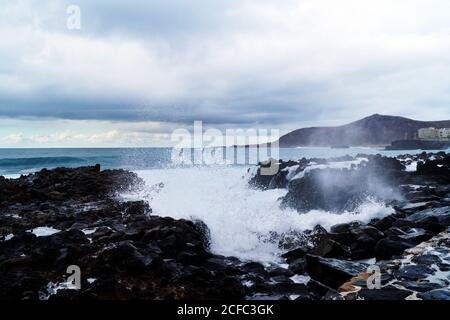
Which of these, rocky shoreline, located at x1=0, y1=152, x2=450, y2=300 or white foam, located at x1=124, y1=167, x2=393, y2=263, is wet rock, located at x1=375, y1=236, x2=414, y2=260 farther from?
white foam, located at x1=124, y1=167, x2=393, y2=263

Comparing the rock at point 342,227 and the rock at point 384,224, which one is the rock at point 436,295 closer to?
the rock at point 342,227

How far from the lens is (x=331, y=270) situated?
22.6 ft

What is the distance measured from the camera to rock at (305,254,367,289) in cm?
673

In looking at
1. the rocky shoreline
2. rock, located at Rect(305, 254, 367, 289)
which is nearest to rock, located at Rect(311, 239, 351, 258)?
the rocky shoreline

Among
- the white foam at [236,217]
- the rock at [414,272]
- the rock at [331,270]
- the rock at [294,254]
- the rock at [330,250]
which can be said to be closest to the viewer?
the rock at [414,272]

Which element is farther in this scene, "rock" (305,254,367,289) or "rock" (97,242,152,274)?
"rock" (97,242,152,274)

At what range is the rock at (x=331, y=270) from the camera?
6.73 metres

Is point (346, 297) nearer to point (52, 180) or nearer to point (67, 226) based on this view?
point (67, 226)

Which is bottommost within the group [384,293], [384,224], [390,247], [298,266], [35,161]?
[298,266]

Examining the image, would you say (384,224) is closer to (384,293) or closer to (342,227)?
(342,227)

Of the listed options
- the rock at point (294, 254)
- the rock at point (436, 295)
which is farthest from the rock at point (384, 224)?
the rock at point (436, 295)

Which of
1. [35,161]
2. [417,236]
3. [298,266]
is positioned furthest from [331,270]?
[35,161]

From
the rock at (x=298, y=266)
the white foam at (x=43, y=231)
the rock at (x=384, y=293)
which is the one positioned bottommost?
the rock at (x=298, y=266)

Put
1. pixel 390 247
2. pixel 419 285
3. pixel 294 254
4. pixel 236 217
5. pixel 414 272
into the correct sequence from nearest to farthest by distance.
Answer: pixel 419 285 → pixel 414 272 → pixel 390 247 → pixel 294 254 → pixel 236 217
